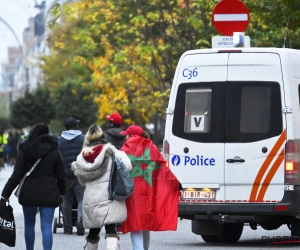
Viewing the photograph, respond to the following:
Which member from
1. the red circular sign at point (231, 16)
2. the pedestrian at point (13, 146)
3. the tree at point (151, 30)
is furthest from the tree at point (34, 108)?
the red circular sign at point (231, 16)

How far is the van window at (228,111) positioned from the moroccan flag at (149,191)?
2193 millimetres

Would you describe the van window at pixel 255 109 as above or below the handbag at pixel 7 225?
above

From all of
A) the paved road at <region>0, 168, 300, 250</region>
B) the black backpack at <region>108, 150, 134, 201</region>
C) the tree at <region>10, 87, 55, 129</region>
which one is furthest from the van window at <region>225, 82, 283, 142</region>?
the tree at <region>10, 87, 55, 129</region>

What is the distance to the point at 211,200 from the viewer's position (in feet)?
46.4

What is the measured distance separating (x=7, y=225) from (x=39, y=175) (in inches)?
26.3

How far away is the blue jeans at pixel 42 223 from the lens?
11.9m

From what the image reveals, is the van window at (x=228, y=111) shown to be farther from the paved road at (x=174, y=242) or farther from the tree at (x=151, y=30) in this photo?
the tree at (x=151, y=30)

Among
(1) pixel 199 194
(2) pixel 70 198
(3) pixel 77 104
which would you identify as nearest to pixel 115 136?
(2) pixel 70 198

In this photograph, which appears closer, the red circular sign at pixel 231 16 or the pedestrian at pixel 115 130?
the pedestrian at pixel 115 130

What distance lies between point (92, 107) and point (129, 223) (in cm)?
5689

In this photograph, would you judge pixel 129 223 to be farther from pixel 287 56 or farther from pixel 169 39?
pixel 169 39

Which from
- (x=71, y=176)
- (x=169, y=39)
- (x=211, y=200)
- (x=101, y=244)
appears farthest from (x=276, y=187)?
(x=169, y=39)

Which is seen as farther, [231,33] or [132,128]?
[231,33]

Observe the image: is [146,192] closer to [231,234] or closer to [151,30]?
[231,234]
